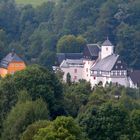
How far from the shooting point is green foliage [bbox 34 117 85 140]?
34281 millimetres

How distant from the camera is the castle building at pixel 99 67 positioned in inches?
2721

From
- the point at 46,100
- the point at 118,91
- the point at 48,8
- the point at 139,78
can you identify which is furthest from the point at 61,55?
the point at 46,100

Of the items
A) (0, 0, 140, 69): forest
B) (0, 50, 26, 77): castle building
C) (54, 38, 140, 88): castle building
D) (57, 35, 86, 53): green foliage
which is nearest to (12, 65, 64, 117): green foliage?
(54, 38, 140, 88): castle building

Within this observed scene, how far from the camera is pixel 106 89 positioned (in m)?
60.8

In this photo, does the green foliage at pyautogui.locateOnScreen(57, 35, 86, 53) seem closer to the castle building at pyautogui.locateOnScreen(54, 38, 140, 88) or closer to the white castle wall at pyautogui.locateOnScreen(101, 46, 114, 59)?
the castle building at pyautogui.locateOnScreen(54, 38, 140, 88)

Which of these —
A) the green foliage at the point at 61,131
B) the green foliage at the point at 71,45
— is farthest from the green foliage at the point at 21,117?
the green foliage at the point at 71,45

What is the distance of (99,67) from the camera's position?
7062 cm

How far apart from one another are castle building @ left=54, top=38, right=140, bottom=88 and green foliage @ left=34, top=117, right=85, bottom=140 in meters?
→ 33.0

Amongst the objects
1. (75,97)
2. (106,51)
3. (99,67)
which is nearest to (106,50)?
(106,51)

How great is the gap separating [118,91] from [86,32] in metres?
26.3

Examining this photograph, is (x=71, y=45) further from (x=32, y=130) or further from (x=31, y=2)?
(x=32, y=130)

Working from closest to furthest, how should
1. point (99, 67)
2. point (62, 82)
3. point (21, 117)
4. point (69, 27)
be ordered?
1. point (21, 117)
2. point (62, 82)
3. point (99, 67)
4. point (69, 27)

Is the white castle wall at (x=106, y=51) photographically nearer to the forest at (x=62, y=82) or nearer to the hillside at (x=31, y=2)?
the forest at (x=62, y=82)

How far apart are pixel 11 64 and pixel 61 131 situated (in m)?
37.8
